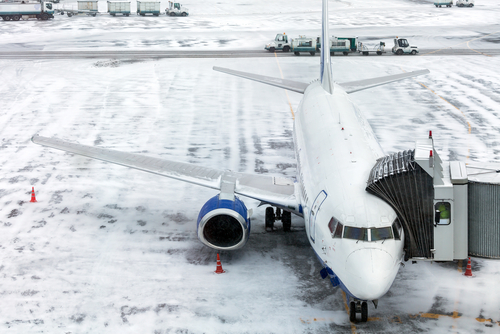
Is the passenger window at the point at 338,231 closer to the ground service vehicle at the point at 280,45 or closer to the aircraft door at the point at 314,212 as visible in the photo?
the aircraft door at the point at 314,212

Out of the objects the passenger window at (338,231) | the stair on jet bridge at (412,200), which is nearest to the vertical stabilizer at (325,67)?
the stair on jet bridge at (412,200)

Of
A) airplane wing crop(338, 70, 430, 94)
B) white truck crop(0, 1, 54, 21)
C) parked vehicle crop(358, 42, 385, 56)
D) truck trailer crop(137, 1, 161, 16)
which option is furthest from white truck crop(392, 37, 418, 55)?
white truck crop(0, 1, 54, 21)

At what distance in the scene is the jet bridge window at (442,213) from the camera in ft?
57.7

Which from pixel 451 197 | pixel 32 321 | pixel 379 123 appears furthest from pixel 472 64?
pixel 32 321

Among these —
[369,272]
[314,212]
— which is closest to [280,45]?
[314,212]

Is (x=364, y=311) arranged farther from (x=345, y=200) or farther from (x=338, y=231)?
(x=345, y=200)

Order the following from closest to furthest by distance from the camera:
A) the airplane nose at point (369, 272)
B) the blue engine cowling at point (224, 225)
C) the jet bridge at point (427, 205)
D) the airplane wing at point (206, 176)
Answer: the airplane nose at point (369, 272), the jet bridge at point (427, 205), the blue engine cowling at point (224, 225), the airplane wing at point (206, 176)

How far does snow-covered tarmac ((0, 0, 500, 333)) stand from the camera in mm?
19156

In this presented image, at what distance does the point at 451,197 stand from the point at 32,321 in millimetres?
13638

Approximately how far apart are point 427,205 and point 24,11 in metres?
84.6

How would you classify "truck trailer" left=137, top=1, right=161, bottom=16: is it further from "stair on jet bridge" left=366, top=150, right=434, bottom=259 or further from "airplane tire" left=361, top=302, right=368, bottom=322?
"airplane tire" left=361, top=302, right=368, bottom=322

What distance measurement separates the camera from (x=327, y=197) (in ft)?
61.7

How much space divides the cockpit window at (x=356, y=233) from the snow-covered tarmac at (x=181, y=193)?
10.5 feet

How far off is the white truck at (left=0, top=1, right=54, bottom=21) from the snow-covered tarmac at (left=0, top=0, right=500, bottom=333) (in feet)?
68.8
